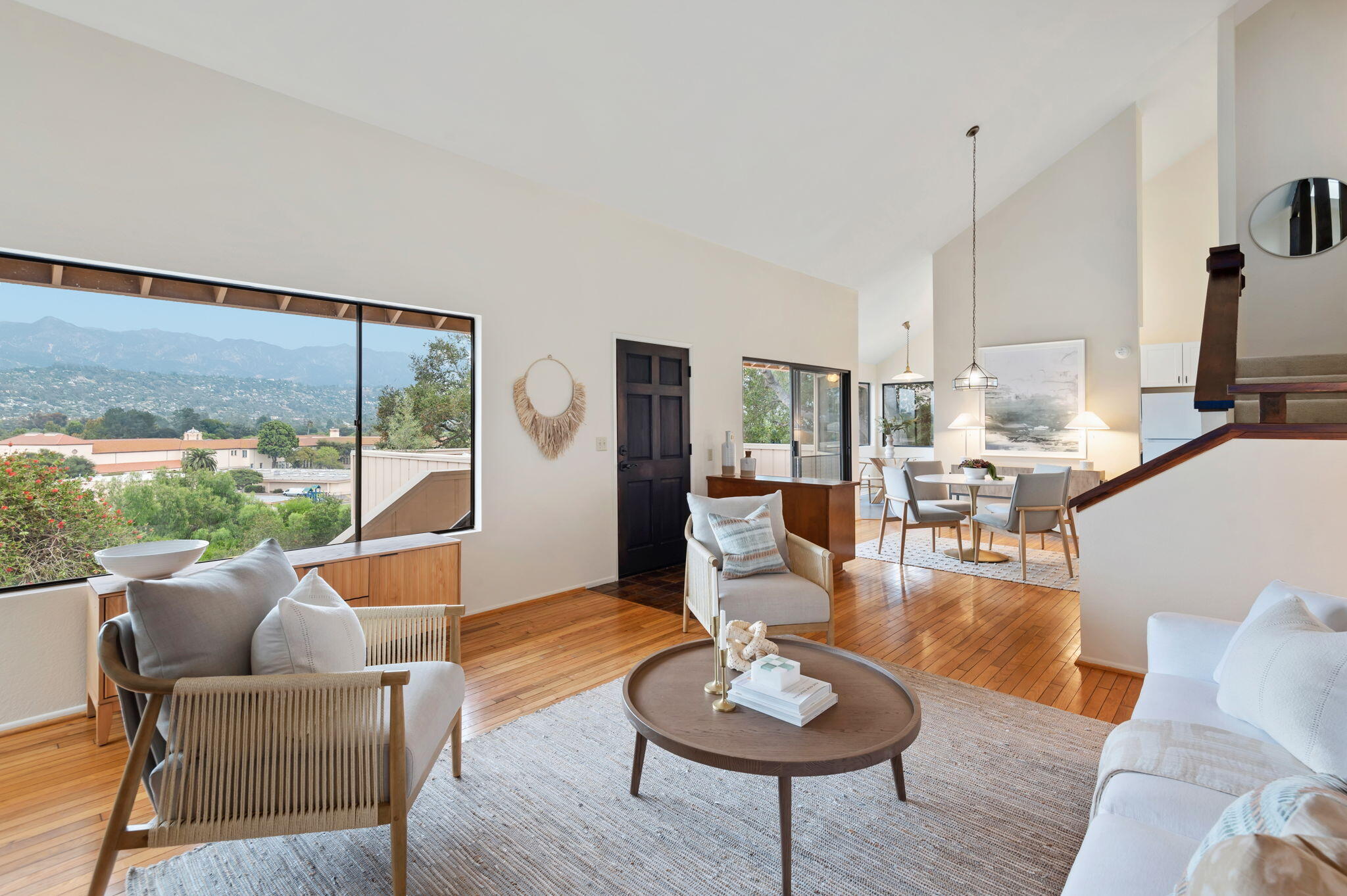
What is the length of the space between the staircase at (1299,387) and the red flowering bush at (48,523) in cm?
513

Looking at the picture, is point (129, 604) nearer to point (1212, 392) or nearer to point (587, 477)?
point (587, 477)

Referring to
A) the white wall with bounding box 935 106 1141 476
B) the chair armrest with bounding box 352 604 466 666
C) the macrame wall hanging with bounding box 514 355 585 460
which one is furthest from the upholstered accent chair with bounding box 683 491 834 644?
the white wall with bounding box 935 106 1141 476

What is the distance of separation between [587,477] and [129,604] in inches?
130

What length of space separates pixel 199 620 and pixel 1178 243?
354 inches

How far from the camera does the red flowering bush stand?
2535 millimetres

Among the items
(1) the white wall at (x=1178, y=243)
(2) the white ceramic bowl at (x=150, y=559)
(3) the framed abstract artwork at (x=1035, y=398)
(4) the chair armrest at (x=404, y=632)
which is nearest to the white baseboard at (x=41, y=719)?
(2) the white ceramic bowl at (x=150, y=559)

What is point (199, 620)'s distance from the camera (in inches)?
60.6

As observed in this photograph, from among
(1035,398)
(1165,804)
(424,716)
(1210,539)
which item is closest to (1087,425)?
(1035,398)

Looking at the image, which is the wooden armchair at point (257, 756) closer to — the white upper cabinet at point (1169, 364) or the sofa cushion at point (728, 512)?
the sofa cushion at point (728, 512)

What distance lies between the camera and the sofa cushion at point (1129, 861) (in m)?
1.07

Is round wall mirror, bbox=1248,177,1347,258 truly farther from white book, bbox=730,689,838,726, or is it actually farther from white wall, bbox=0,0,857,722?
white book, bbox=730,689,838,726

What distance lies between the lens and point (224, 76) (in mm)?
2951

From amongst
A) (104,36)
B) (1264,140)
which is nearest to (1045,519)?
(1264,140)

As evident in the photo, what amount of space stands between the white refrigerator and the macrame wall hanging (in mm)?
5852
